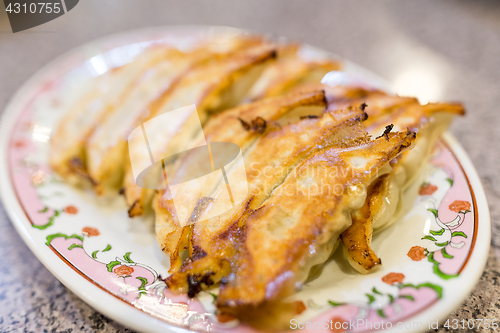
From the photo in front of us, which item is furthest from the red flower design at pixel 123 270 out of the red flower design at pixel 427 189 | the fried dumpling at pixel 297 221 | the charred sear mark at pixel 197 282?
the red flower design at pixel 427 189

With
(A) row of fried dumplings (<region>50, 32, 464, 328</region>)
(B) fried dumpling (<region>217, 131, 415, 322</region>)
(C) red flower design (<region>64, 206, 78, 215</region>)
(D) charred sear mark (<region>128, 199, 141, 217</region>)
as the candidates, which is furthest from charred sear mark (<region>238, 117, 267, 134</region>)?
(C) red flower design (<region>64, 206, 78, 215</region>)

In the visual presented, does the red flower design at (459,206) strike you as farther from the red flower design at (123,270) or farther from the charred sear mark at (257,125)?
the red flower design at (123,270)

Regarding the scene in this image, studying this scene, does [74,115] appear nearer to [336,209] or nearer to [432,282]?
[336,209]

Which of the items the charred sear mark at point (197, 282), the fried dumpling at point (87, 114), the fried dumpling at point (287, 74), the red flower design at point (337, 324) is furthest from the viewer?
the fried dumpling at point (287, 74)

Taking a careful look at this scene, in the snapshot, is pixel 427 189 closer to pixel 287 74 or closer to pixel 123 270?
pixel 287 74

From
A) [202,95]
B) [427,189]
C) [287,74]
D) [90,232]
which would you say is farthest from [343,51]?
[90,232]

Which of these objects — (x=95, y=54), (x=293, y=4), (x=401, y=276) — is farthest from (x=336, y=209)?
(x=293, y=4)
